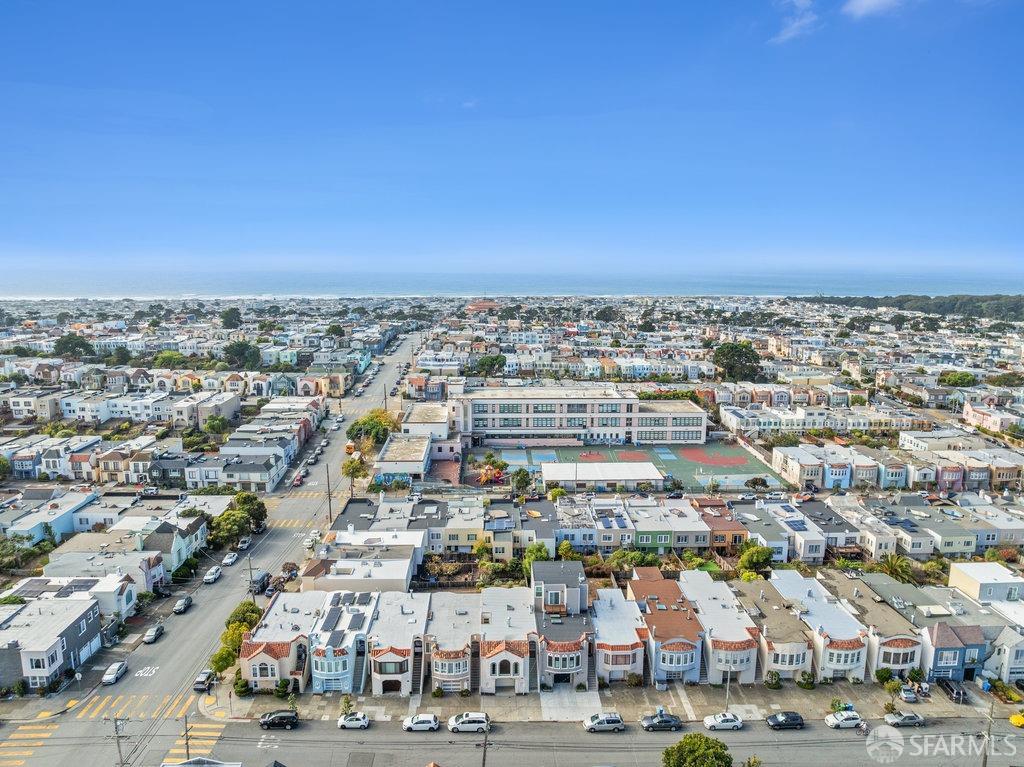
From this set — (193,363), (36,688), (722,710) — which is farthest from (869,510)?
(193,363)

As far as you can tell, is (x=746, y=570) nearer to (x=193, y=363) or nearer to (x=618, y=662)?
(x=618, y=662)

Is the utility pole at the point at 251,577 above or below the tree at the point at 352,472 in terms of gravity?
below

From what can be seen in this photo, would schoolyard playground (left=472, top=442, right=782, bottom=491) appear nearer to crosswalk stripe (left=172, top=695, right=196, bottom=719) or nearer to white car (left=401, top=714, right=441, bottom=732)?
white car (left=401, top=714, right=441, bottom=732)

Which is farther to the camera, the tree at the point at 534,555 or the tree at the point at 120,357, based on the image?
the tree at the point at 120,357

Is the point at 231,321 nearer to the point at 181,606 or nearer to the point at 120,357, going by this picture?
the point at 120,357

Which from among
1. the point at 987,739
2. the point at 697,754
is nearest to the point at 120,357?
the point at 697,754

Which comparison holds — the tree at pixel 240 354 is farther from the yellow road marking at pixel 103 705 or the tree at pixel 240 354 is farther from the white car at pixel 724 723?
the white car at pixel 724 723

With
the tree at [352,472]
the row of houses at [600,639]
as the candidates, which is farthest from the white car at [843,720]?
the tree at [352,472]
